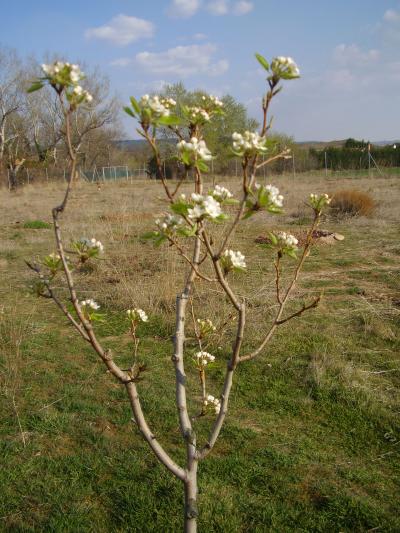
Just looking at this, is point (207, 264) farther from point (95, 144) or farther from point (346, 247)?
point (95, 144)

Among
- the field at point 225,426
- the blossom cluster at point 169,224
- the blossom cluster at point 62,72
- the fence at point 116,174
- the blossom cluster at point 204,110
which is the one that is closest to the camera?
the blossom cluster at point 62,72

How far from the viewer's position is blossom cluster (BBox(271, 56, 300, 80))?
3.75 ft

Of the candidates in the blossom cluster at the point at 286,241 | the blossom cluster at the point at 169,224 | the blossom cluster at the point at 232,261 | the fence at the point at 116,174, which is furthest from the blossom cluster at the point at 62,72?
the fence at the point at 116,174

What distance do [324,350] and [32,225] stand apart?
8626 mm

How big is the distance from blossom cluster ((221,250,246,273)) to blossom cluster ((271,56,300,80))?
486mm

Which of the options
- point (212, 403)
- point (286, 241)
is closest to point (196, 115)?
point (286, 241)

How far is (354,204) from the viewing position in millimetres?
10555

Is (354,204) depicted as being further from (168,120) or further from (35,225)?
(168,120)

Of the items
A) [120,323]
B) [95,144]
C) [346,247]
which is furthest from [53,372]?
[95,144]

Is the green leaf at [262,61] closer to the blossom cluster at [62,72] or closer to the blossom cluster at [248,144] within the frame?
the blossom cluster at [248,144]

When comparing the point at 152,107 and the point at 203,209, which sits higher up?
the point at 152,107

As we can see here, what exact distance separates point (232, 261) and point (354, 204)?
392 inches

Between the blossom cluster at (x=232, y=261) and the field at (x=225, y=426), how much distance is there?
0.32 meters

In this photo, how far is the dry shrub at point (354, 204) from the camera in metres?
10.4
